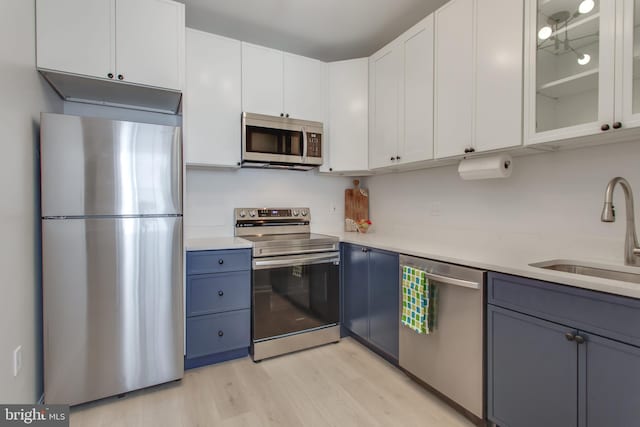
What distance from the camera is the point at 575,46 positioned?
147cm

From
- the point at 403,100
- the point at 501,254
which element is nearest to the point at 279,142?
the point at 403,100

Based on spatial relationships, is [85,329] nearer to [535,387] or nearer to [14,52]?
[14,52]

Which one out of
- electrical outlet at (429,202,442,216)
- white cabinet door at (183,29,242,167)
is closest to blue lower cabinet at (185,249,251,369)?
white cabinet door at (183,29,242,167)

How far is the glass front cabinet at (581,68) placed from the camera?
1.28 meters

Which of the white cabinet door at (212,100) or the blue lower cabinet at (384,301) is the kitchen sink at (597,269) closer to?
the blue lower cabinet at (384,301)

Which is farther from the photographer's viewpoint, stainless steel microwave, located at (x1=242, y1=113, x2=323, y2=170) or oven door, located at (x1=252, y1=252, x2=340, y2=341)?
stainless steel microwave, located at (x1=242, y1=113, x2=323, y2=170)

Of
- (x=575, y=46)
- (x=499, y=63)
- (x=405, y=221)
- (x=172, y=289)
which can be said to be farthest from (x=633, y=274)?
(x=172, y=289)

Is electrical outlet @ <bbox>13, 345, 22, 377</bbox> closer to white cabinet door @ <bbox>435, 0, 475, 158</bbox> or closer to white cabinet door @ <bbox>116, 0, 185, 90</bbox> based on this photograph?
white cabinet door @ <bbox>116, 0, 185, 90</bbox>

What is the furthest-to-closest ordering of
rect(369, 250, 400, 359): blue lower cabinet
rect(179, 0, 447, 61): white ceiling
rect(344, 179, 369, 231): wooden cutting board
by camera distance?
rect(344, 179, 369, 231): wooden cutting board < rect(179, 0, 447, 61): white ceiling < rect(369, 250, 400, 359): blue lower cabinet

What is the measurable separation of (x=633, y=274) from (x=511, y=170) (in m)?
0.78

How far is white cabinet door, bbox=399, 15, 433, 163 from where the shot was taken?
2188 millimetres

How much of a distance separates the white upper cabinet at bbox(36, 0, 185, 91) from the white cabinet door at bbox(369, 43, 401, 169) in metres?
1.58

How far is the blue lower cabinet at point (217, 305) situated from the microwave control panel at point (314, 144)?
104cm

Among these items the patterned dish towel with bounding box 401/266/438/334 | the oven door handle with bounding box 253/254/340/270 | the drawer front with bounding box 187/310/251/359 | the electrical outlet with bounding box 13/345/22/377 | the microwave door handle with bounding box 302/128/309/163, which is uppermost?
the microwave door handle with bounding box 302/128/309/163
